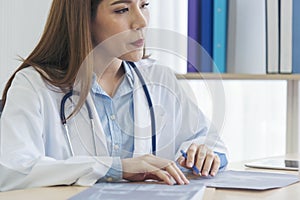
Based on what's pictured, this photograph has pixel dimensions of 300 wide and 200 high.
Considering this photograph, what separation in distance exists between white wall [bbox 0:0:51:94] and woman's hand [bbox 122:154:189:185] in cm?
101

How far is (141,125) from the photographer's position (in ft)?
4.24

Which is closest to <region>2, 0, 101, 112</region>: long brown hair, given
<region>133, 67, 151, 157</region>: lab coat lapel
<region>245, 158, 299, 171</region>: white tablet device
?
<region>133, 67, 151, 157</region>: lab coat lapel

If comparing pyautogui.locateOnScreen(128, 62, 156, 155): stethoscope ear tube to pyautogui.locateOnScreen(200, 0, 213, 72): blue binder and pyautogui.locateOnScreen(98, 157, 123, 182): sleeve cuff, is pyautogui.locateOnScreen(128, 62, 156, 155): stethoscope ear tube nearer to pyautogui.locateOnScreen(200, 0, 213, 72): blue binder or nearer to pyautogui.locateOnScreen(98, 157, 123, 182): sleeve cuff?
pyautogui.locateOnScreen(98, 157, 123, 182): sleeve cuff

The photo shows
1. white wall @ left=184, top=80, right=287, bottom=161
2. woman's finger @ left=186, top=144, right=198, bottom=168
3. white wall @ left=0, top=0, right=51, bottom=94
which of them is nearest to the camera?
woman's finger @ left=186, top=144, right=198, bottom=168

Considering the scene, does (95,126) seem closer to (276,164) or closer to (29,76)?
(29,76)

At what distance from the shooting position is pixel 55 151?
132cm

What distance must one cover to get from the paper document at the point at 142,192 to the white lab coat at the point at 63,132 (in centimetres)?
7

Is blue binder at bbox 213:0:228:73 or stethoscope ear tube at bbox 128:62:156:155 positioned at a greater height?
blue binder at bbox 213:0:228:73

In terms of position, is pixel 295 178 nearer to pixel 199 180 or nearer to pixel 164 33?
pixel 199 180

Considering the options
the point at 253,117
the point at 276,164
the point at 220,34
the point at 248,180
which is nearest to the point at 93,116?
the point at 248,180

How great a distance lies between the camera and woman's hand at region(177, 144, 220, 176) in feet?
3.94

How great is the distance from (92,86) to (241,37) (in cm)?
60

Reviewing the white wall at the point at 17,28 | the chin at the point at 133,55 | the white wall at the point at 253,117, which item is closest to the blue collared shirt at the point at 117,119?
the chin at the point at 133,55

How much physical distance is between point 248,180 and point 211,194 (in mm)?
149
